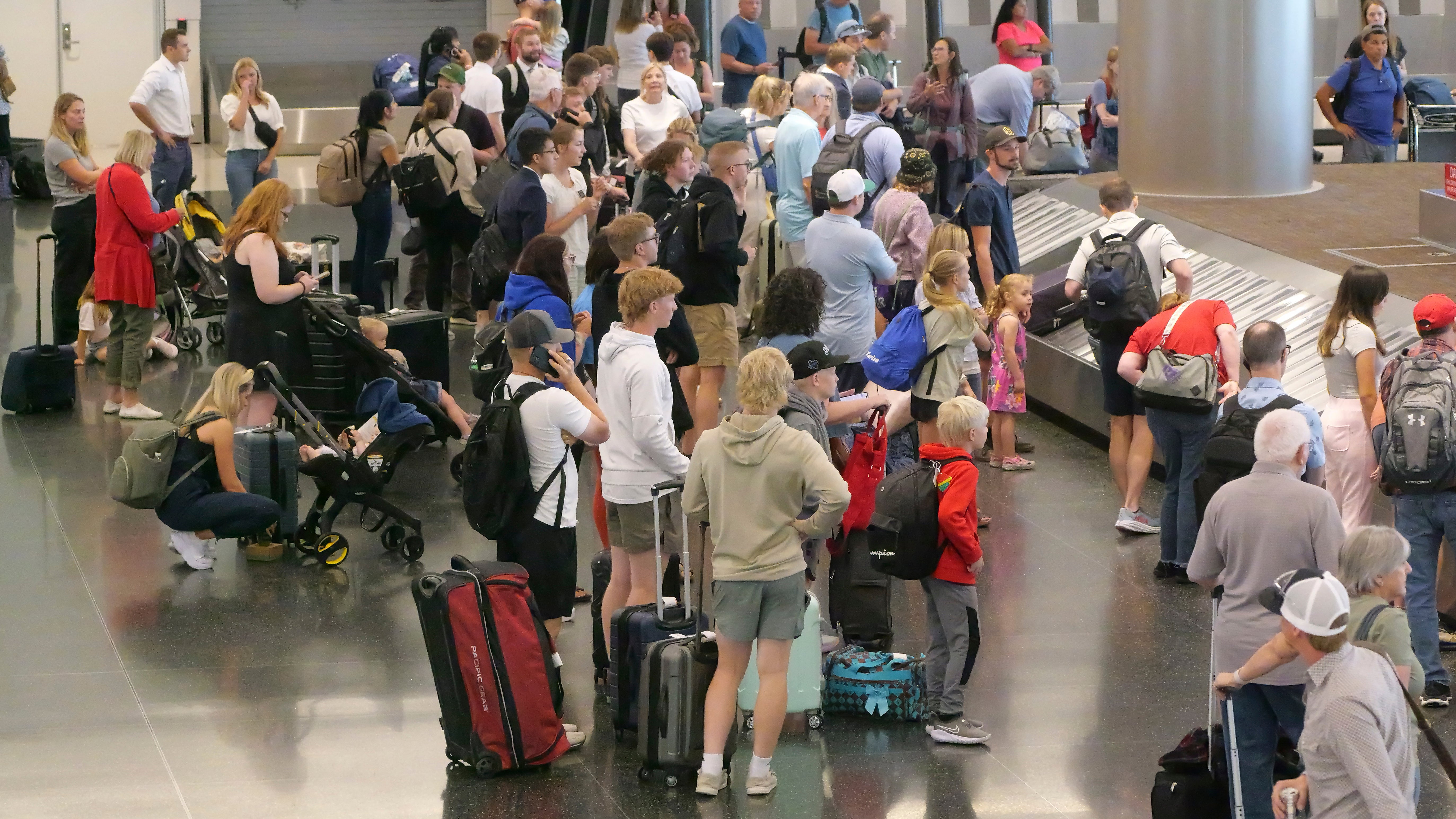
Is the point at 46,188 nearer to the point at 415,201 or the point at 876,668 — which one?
the point at 415,201

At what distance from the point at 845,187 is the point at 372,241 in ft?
18.0

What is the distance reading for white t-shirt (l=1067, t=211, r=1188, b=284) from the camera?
823 centimetres

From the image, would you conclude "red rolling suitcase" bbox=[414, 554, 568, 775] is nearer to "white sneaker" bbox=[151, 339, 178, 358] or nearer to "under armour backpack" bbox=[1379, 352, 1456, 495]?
"under armour backpack" bbox=[1379, 352, 1456, 495]

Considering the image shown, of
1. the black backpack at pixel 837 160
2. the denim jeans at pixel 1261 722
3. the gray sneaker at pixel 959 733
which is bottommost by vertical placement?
the gray sneaker at pixel 959 733

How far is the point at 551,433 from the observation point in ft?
18.6

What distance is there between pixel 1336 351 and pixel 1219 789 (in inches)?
99.8

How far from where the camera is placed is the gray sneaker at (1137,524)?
26.7ft

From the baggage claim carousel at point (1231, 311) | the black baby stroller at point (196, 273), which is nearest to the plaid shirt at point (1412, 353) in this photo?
the baggage claim carousel at point (1231, 311)

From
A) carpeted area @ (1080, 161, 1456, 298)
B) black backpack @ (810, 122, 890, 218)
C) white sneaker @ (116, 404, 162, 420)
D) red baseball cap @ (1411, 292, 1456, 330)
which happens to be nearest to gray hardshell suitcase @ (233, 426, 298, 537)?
white sneaker @ (116, 404, 162, 420)

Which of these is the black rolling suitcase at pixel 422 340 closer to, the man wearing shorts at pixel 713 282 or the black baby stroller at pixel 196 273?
the man wearing shorts at pixel 713 282

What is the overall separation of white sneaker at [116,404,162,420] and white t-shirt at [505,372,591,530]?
17.3 ft

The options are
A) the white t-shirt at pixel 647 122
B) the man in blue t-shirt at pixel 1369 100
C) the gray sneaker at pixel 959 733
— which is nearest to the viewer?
the gray sneaker at pixel 959 733

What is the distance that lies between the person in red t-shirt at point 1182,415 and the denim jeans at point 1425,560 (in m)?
1.19

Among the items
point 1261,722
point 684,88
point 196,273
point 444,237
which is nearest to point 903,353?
point 1261,722
